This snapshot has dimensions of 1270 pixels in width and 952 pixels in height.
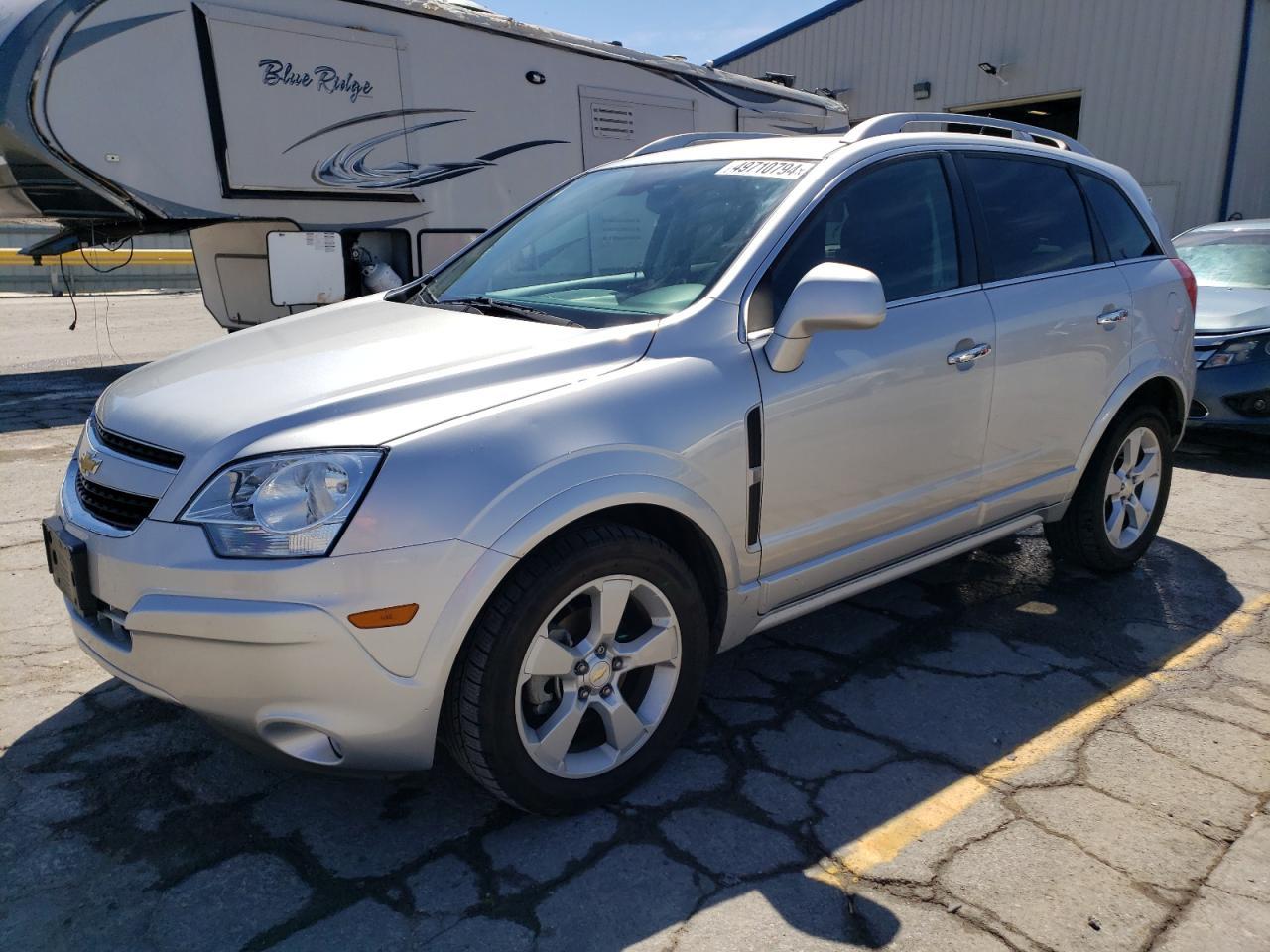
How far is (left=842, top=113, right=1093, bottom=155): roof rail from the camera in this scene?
132 inches

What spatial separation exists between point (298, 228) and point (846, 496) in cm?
605

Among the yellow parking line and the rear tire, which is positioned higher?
the rear tire

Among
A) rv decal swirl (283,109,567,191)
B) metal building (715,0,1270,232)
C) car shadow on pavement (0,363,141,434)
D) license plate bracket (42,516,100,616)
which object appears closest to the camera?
license plate bracket (42,516,100,616)

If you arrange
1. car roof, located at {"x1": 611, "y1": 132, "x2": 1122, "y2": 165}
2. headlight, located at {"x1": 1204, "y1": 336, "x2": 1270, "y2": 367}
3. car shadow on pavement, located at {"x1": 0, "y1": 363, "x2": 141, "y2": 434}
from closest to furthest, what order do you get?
1. car roof, located at {"x1": 611, "y1": 132, "x2": 1122, "y2": 165}
2. headlight, located at {"x1": 1204, "y1": 336, "x2": 1270, "y2": 367}
3. car shadow on pavement, located at {"x1": 0, "y1": 363, "x2": 141, "y2": 434}

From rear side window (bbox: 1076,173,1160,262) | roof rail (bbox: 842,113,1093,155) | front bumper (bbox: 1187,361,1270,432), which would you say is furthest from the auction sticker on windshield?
front bumper (bbox: 1187,361,1270,432)

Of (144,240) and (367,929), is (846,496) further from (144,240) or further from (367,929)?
(144,240)

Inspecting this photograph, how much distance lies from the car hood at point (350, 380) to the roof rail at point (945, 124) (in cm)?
123

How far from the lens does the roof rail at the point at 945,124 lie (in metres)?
3.34

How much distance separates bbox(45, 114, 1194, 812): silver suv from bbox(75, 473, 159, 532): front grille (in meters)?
0.01

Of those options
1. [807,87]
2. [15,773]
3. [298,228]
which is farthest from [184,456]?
[807,87]

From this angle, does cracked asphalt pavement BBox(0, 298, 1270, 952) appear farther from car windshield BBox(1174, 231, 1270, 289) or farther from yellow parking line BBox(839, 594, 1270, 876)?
car windshield BBox(1174, 231, 1270, 289)

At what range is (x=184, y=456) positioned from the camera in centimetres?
229

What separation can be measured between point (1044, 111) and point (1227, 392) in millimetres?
13117

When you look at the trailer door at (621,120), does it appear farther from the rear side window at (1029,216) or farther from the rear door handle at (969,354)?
the rear door handle at (969,354)
